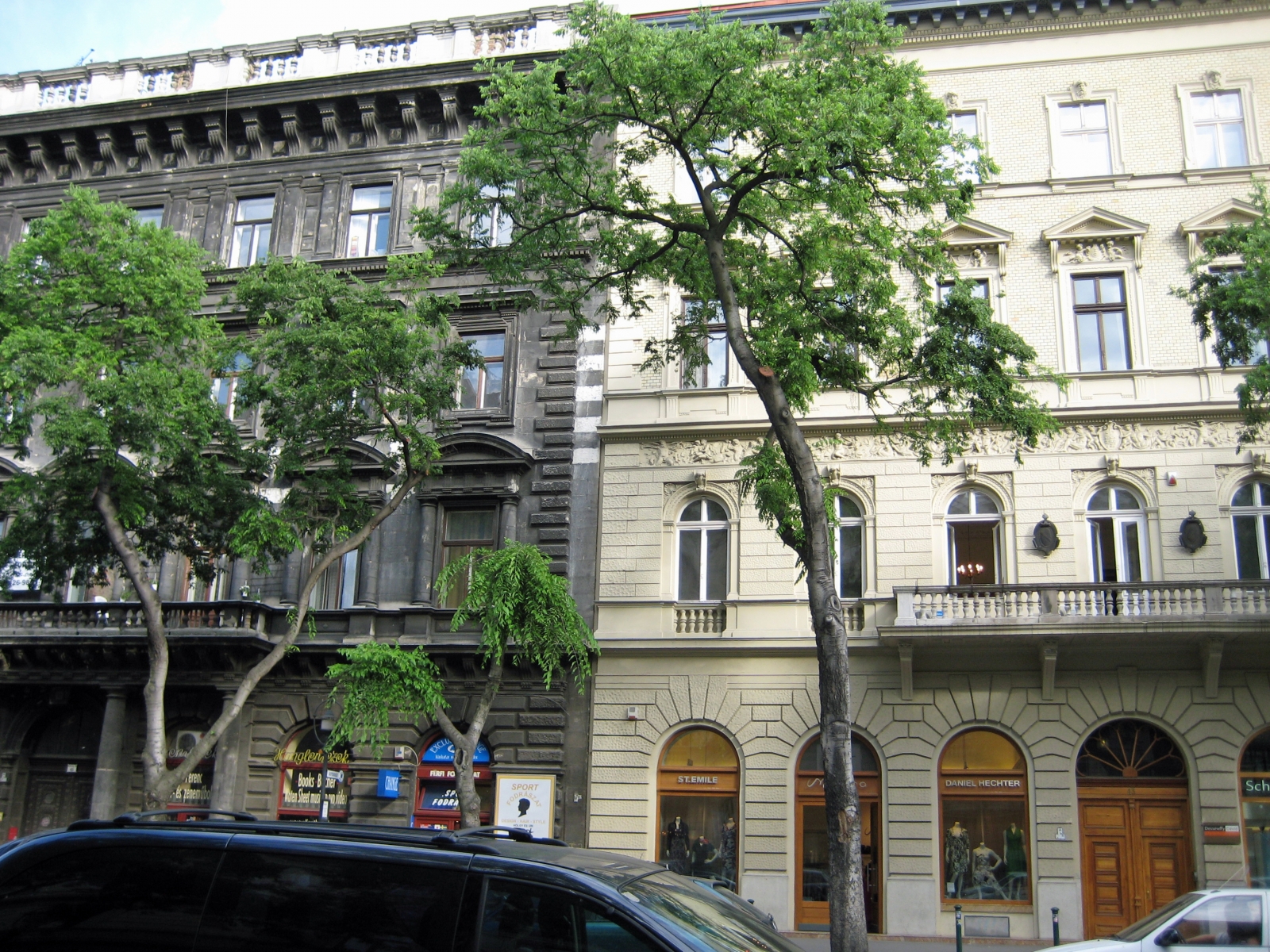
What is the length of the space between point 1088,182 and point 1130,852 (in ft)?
42.9

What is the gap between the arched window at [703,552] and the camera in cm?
2291

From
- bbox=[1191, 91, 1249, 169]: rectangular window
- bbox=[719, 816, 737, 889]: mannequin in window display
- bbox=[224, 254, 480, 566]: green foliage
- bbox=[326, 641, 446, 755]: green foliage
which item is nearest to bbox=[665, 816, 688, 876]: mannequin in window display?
bbox=[719, 816, 737, 889]: mannequin in window display

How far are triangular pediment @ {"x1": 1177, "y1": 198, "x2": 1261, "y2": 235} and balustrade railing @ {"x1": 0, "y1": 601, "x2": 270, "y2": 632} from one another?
20307mm

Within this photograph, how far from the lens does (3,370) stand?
19.0 metres

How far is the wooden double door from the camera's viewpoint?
64.0 feet

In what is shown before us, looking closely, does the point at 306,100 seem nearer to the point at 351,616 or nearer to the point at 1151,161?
the point at 351,616

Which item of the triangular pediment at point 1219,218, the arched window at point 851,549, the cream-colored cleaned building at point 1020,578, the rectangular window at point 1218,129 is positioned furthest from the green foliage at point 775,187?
the rectangular window at point 1218,129

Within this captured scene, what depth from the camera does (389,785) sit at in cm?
2242

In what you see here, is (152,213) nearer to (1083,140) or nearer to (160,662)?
(160,662)

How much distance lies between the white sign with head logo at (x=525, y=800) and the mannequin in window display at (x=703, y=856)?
2.84 m

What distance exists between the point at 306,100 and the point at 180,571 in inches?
461

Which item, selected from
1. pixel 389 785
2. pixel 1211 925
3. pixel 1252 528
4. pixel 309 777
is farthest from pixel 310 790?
pixel 1252 528

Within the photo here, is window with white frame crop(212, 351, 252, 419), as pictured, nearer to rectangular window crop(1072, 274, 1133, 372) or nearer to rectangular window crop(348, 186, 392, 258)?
rectangular window crop(348, 186, 392, 258)

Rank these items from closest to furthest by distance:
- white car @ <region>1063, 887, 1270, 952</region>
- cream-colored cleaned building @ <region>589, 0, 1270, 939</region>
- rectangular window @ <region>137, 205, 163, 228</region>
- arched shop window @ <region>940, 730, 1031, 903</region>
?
white car @ <region>1063, 887, 1270, 952</region>
cream-colored cleaned building @ <region>589, 0, 1270, 939</region>
arched shop window @ <region>940, 730, 1031, 903</region>
rectangular window @ <region>137, 205, 163, 228</region>
